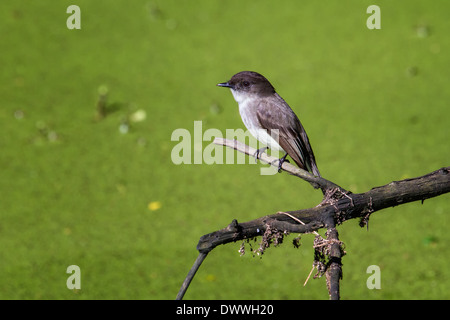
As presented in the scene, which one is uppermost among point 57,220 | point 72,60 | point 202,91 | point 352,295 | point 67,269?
point 72,60

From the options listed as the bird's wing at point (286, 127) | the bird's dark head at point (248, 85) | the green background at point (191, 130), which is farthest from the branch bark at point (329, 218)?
the green background at point (191, 130)

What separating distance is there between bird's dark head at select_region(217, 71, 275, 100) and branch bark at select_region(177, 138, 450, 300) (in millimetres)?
377

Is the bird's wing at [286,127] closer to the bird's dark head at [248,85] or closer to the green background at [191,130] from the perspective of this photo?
the bird's dark head at [248,85]

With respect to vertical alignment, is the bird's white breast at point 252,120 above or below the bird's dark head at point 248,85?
below

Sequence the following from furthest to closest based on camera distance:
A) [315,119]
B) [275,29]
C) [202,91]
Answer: [275,29], [202,91], [315,119]

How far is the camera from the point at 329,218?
1.49 meters

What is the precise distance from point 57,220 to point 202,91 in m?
1.48

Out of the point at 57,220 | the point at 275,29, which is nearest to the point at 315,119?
the point at 275,29

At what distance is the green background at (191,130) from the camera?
2.92 m

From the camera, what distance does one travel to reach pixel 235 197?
3.40m

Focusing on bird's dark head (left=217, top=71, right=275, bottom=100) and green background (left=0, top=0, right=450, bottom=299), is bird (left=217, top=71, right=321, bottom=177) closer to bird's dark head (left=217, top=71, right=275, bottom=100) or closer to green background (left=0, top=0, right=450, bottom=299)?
bird's dark head (left=217, top=71, right=275, bottom=100)

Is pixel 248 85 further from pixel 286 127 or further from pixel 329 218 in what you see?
pixel 329 218

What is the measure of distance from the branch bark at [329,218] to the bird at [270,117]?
25 centimetres

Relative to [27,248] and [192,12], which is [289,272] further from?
[192,12]
